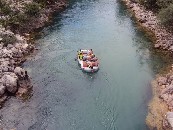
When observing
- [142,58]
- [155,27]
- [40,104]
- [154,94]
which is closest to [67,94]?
[40,104]

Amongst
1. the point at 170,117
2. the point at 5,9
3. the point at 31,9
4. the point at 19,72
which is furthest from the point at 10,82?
the point at 31,9

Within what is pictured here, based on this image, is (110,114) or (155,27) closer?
(110,114)

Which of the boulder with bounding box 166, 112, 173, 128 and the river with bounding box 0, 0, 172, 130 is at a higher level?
the boulder with bounding box 166, 112, 173, 128

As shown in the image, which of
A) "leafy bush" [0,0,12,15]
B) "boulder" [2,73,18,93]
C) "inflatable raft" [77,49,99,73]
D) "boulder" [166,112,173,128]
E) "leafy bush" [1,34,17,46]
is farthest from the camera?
"leafy bush" [0,0,12,15]

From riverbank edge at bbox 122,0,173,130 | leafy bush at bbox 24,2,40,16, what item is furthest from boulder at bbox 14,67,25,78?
leafy bush at bbox 24,2,40,16

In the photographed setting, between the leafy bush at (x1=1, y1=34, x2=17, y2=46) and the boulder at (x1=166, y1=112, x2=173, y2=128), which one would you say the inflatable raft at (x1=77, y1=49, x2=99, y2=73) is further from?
the boulder at (x1=166, y1=112, x2=173, y2=128)

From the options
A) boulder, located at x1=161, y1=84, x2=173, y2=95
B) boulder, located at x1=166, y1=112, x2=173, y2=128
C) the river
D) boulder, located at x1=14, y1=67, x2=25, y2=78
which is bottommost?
the river

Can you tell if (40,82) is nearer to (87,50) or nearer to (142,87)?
(87,50)
